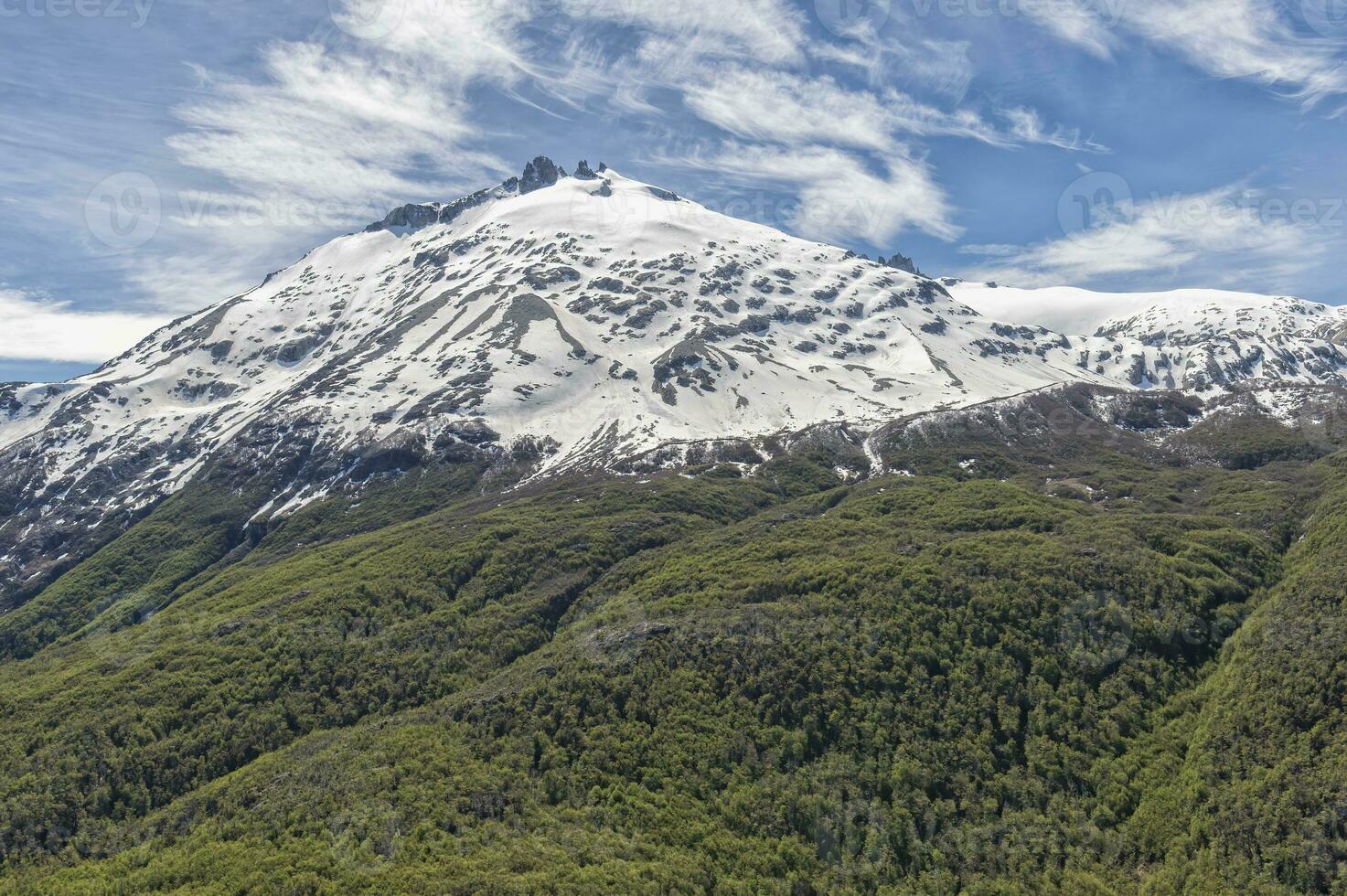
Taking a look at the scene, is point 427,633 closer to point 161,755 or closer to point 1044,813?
point 161,755

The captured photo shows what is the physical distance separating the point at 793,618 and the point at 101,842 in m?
117

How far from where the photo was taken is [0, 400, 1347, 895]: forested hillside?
10219 centimetres

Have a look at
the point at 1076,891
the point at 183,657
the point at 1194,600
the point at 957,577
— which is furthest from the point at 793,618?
the point at 183,657

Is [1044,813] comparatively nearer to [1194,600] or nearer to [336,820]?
[1194,600]

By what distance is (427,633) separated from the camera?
16888cm

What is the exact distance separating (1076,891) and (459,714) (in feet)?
319

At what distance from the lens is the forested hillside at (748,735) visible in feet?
335

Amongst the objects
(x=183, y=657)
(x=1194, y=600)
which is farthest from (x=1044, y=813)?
(x=183, y=657)

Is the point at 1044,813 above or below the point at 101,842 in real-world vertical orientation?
above

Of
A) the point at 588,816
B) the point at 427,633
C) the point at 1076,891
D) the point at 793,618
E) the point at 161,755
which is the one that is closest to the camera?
the point at 1076,891

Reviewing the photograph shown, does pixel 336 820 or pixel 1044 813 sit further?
pixel 1044 813

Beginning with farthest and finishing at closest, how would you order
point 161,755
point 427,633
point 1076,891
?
1. point 427,633
2. point 161,755
3. point 1076,891

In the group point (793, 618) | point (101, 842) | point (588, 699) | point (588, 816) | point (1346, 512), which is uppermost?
point (1346, 512)

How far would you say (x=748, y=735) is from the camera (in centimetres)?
12656
